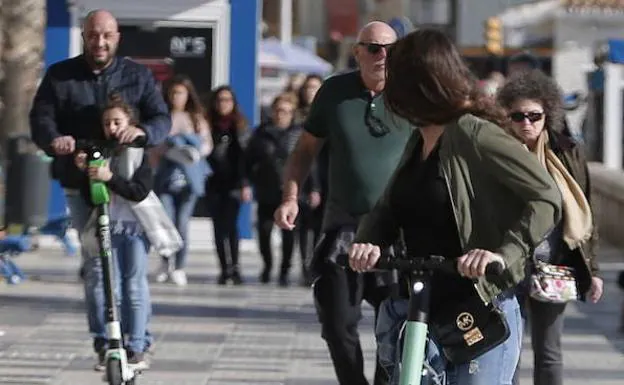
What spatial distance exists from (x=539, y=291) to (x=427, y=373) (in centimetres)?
170

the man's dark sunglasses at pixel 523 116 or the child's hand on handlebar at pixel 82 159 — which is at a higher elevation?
the man's dark sunglasses at pixel 523 116

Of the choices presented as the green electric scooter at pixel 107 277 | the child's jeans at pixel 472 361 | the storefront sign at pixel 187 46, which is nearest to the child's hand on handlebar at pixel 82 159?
the green electric scooter at pixel 107 277

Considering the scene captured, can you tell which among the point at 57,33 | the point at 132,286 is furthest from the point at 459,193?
the point at 57,33

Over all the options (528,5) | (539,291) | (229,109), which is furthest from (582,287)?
(528,5)

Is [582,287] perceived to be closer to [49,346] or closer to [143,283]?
[143,283]

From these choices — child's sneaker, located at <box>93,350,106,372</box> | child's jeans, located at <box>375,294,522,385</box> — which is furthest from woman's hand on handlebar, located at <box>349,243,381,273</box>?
child's sneaker, located at <box>93,350,106,372</box>

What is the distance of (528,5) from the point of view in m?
60.9

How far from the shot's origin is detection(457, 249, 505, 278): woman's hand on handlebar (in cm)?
464

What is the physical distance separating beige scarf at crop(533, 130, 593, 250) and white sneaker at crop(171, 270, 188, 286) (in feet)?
23.3

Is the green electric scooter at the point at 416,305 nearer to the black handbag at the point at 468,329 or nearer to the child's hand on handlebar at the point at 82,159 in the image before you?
the black handbag at the point at 468,329

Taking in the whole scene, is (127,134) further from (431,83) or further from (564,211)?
(431,83)

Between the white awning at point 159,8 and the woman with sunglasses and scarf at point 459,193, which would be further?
the white awning at point 159,8

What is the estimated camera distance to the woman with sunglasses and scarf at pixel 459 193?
4863 millimetres

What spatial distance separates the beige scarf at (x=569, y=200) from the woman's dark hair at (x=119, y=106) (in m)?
2.40
